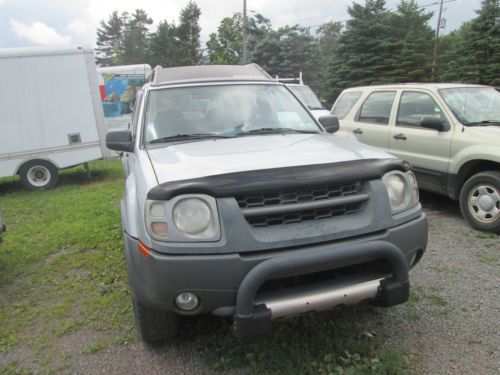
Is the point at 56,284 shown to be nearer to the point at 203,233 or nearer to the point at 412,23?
the point at 203,233

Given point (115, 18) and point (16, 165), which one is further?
point (115, 18)

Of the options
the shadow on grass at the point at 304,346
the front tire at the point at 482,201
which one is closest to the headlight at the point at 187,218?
the shadow on grass at the point at 304,346

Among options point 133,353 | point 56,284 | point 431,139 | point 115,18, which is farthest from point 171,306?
point 115,18

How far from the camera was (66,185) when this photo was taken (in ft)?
33.6

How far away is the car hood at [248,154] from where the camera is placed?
2637 millimetres

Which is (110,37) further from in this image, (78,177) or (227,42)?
Result: (78,177)

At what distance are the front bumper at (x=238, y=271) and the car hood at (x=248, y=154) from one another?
0.51m

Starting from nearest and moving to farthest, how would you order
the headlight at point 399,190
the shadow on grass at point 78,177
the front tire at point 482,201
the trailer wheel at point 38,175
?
the headlight at point 399,190 < the front tire at point 482,201 < the trailer wheel at point 38,175 < the shadow on grass at point 78,177

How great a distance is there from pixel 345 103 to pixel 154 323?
5641 millimetres

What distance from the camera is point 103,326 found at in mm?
3453

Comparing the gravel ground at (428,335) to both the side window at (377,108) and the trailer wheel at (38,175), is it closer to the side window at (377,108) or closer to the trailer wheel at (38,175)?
the side window at (377,108)

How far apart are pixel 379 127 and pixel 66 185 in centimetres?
738

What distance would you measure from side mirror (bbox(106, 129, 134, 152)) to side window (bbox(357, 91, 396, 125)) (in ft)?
13.5

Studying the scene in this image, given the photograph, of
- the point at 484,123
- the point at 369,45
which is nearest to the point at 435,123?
the point at 484,123
